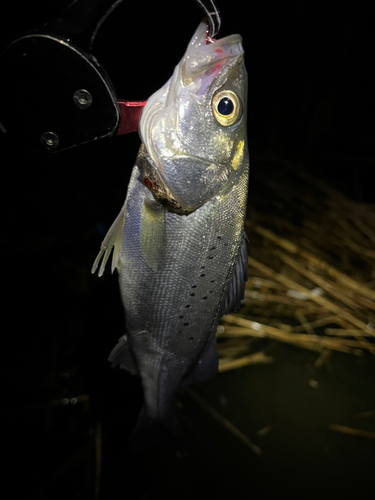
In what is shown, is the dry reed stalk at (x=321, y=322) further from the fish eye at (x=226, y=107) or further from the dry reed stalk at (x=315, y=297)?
the fish eye at (x=226, y=107)

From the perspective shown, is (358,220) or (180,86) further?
(358,220)

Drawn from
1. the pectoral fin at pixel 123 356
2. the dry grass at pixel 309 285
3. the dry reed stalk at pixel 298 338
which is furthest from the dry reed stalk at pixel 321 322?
the pectoral fin at pixel 123 356

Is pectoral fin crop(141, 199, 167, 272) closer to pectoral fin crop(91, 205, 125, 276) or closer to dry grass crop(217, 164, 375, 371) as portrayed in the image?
pectoral fin crop(91, 205, 125, 276)

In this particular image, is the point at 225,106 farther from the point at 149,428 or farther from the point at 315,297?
the point at 315,297

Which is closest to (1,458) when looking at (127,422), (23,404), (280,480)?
(23,404)

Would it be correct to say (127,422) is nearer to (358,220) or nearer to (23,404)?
(23,404)

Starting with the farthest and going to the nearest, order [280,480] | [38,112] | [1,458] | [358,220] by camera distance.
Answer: [358,220], [280,480], [1,458], [38,112]

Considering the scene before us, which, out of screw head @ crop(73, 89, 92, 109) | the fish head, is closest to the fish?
the fish head

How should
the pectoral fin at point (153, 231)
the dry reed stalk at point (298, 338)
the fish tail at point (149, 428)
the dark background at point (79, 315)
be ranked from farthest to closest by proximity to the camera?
the dry reed stalk at point (298, 338), the dark background at point (79, 315), the fish tail at point (149, 428), the pectoral fin at point (153, 231)
